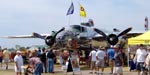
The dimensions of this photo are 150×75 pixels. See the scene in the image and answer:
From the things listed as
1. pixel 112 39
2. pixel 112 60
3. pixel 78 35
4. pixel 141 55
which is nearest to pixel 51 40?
pixel 78 35

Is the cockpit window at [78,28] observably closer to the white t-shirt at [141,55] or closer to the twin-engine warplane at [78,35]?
the twin-engine warplane at [78,35]

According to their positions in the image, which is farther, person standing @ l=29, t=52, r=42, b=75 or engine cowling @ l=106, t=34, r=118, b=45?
engine cowling @ l=106, t=34, r=118, b=45

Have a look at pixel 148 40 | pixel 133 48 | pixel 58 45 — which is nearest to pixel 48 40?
pixel 58 45

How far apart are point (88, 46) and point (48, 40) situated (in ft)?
11.4

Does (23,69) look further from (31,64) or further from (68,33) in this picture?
(68,33)

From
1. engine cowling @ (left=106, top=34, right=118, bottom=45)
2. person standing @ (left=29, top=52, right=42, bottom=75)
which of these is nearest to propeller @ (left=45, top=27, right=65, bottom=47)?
engine cowling @ (left=106, top=34, right=118, bottom=45)

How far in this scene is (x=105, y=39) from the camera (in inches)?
1357

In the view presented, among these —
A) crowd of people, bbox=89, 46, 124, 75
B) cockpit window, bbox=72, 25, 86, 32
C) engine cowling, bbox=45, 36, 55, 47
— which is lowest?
crowd of people, bbox=89, 46, 124, 75

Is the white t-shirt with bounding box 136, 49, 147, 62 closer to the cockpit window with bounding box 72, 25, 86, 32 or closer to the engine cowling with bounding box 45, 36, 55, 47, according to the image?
the cockpit window with bounding box 72, 25, 86, 32

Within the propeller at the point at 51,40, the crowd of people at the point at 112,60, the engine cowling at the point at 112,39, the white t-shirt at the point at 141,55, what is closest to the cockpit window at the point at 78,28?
the propeller at the point at 51,40

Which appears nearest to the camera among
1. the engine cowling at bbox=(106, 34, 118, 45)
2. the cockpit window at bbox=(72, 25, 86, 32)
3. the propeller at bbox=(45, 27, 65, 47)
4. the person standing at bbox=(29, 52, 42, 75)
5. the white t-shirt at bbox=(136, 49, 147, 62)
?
the person standing at bbox=(29, 52, 42, 75)

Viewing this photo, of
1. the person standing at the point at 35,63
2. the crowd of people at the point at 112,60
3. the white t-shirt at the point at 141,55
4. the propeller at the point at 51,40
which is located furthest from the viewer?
the propeller at the point at 51,40

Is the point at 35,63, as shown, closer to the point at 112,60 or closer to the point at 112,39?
the point at 112,60

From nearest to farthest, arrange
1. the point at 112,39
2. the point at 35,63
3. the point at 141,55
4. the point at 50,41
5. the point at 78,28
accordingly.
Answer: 1. the point at 35,63
2. the point at 141,55
3. the point at 112,39
4. the point at 50,41
5. the point at 78,28
